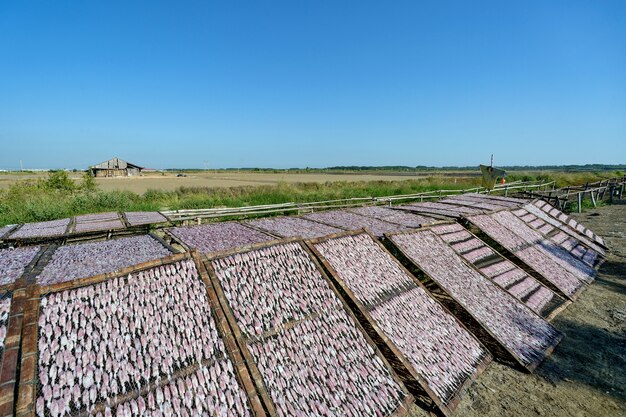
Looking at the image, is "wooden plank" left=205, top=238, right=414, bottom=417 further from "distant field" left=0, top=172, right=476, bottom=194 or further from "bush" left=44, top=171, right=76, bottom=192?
"distant field" left=0, top=172, right=476, bottom=194

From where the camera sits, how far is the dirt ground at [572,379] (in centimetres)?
367

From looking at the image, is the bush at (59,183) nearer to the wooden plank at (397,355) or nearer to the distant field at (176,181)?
the distant field at (176,181)

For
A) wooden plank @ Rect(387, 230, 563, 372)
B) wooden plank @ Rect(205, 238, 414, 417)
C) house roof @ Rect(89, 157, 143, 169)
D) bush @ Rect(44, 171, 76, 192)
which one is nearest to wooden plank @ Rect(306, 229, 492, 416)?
wooden plank @ Rect(205, 238, 414, 417)

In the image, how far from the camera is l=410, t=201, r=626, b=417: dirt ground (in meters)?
3.67

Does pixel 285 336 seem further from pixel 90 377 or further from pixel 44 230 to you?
pixel 44 230

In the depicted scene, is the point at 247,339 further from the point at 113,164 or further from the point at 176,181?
the point at 113,164

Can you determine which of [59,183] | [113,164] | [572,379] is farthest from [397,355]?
[113,164]

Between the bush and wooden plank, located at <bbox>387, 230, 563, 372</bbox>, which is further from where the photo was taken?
the bush

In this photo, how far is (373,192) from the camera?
28.2 m

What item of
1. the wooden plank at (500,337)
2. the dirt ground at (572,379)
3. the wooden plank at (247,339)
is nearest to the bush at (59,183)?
the wooden plank at (247,339)

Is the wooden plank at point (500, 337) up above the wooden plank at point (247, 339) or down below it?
below

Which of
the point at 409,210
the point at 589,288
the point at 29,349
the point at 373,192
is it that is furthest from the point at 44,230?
the point at 373,192

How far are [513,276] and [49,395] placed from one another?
7663 millimetres

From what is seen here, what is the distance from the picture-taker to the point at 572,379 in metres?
4.16
